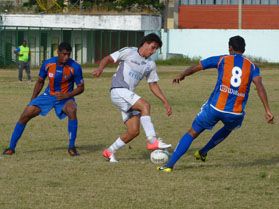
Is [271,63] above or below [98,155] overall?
below

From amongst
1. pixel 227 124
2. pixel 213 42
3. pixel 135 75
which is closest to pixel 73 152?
pixel 135 75

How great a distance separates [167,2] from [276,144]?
180 feet

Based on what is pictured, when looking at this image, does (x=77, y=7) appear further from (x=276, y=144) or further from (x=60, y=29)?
(x=276, y=144)

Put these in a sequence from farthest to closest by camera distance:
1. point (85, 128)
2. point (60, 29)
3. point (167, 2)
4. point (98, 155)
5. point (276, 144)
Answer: point (167, 2) < point (60, 29) < point (85, 128) < point (276, 144) < point (98, 155)

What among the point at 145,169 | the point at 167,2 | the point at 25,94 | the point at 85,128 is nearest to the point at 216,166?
the point at 145,169

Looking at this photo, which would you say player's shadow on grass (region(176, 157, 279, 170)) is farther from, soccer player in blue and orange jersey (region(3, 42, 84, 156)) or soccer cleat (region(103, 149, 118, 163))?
soccer player in blue and orange jersey (region(3, 42, 84, 156))

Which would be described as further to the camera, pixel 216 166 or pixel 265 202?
pixel 216 166

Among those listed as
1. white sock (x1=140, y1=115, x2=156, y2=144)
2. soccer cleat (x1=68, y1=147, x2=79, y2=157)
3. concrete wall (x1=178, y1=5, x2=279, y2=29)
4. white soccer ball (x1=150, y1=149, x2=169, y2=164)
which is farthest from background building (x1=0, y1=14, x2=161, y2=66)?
white soccer ball (x1=150, y1=149, x2=169, y2=164)

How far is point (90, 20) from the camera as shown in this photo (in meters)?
61.8

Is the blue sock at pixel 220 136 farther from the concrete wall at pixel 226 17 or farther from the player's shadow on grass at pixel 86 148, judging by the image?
the concrete wall at pixel 226 17

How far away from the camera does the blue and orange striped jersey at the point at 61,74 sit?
13.5 metres

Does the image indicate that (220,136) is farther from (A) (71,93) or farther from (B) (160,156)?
(A) (71,93)

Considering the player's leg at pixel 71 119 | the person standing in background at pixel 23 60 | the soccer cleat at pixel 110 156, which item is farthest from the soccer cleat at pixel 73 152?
the person standing in background at pixel 23 60

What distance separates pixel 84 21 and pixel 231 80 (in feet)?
167
